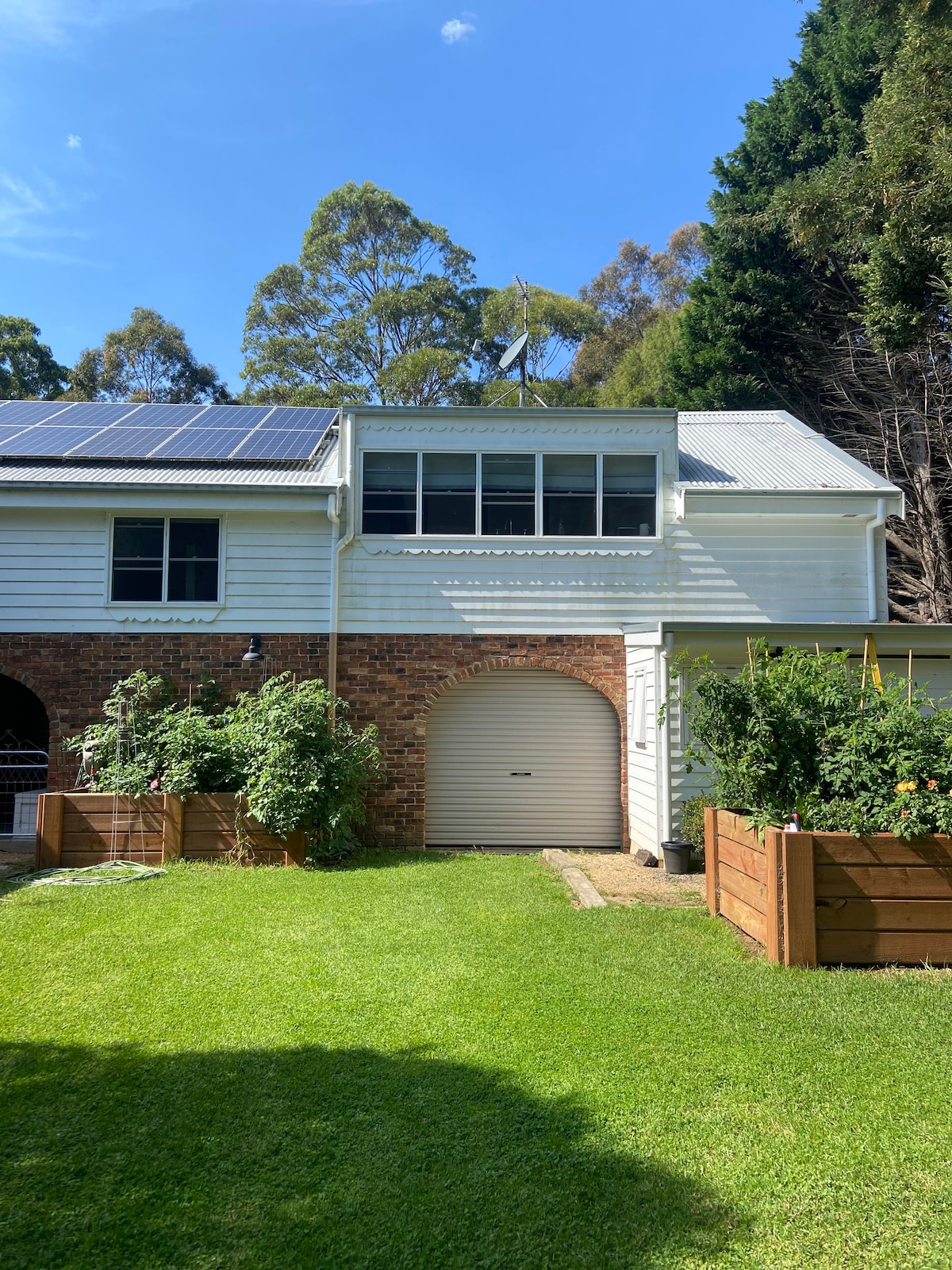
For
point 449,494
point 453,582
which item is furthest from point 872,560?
point 449,494

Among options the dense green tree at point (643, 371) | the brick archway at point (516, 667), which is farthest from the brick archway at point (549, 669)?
the dense green tree at point (643, 371)

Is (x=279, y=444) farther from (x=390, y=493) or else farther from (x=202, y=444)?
(x=390, y=493)

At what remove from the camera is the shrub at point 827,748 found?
580 cm

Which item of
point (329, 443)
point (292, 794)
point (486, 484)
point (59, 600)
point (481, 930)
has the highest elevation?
point (329, 443)

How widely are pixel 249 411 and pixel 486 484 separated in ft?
19.1

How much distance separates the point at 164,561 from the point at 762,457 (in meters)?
8.95

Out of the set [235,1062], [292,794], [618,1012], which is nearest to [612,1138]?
[618,1012]

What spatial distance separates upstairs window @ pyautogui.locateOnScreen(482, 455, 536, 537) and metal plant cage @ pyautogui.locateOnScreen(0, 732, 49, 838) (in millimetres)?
6731

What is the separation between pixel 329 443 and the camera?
14.0 meters

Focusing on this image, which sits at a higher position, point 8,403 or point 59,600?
point 8,403

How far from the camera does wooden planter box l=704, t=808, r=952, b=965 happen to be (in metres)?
5.74

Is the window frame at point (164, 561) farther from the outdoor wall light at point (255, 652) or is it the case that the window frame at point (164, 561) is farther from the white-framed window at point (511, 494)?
the white-framed window at point (511, 494)

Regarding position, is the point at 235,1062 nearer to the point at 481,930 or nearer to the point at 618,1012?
the point at 618,1012

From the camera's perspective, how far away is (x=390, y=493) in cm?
1202
